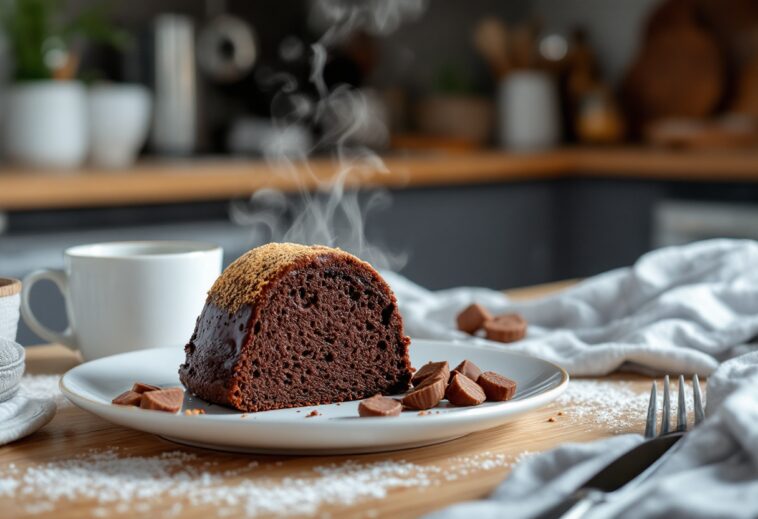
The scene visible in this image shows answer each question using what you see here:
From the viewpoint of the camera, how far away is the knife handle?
1.85 ft

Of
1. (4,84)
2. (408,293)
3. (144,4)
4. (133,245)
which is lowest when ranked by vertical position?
(408,293)

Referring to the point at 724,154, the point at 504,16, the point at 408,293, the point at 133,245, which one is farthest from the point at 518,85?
the point at 133,245

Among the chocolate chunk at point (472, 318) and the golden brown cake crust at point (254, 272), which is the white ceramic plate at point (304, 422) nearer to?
the golden brown cake crust at point (254, 272)

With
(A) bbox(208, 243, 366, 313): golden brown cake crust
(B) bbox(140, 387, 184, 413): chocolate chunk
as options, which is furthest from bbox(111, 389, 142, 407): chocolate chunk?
(A) bbox(208, 243, 366, 313): golden brown cake crust

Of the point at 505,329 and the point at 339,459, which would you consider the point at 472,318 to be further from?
the point at 339,459

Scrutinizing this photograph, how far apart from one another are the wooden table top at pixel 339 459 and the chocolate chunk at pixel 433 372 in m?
0.06

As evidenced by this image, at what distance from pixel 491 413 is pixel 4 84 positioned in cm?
255

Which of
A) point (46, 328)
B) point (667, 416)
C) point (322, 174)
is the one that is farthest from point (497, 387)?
point (322, 174)

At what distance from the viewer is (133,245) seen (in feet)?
3.85

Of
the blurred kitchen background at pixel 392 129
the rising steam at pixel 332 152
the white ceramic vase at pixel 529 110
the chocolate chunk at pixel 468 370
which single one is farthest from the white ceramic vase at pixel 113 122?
the chocolate chunk at pixel 468 370

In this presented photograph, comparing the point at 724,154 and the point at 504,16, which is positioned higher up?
the point at 504,16

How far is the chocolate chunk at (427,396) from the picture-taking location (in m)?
0.84

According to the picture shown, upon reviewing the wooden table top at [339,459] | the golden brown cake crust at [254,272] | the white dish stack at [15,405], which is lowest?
the wooden table top at [339,459]

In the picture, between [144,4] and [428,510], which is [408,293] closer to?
[428,510]
